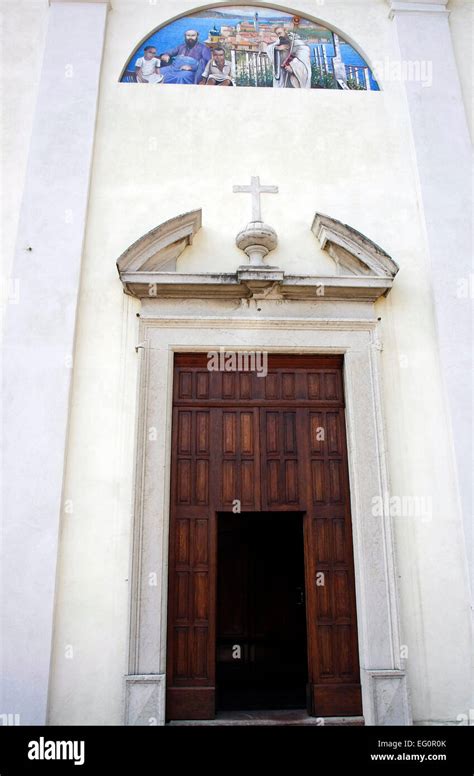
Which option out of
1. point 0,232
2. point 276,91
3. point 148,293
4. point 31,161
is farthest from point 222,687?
point 276,91

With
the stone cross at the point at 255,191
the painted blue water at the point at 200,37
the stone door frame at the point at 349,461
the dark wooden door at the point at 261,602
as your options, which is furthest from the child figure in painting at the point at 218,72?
the dark wooden door at the point at 261,602

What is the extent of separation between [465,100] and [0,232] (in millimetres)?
5609

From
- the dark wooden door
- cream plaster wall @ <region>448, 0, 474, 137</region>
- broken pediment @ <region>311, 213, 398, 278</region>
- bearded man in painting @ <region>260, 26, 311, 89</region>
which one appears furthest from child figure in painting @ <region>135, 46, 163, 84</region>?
the dark wooden door

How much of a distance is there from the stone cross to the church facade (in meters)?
0.03

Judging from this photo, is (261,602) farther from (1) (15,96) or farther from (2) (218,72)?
(1) (15,96)

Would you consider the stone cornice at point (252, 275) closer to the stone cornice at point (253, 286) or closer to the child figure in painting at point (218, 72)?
the stone cornice at point (253, 286)

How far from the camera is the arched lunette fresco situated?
A: 25.6ft

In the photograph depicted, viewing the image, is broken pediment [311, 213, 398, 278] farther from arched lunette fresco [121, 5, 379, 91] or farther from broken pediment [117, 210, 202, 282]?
arched lunette fresco [121, 5, 379, 91]

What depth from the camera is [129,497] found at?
6.07m

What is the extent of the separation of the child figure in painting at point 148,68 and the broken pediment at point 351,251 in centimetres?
274

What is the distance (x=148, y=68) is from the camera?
7.80 meters

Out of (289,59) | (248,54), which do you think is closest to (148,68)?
(248,54)
